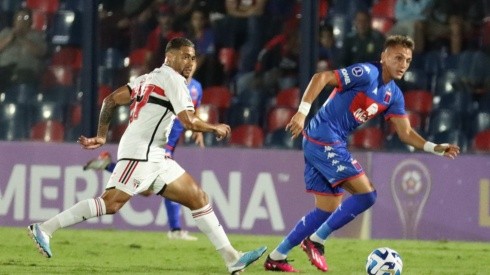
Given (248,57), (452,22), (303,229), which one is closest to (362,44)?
(452,22)

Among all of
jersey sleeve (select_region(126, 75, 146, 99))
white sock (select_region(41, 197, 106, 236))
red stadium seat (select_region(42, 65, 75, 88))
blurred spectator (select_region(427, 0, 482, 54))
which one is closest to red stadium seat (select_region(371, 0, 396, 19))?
blurred spectator (select_region(427, 0, 482, 54))

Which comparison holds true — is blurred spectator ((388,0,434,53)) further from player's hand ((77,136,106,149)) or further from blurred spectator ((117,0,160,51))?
player's hand ((77,136,106,149))

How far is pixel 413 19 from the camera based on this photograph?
1575cm

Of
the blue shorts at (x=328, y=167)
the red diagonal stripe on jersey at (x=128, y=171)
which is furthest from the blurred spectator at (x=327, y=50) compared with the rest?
the red diagonal stripe on jersey at (x=128, y=171)

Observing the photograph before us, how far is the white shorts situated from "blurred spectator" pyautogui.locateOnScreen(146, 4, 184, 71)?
6.20m

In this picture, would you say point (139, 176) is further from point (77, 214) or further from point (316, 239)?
point (316, 239)

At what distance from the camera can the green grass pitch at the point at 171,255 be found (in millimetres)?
10766

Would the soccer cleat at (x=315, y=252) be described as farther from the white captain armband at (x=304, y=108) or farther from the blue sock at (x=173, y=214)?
the blue sock at (x=173, y=214)

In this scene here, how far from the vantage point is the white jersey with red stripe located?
32.2ft

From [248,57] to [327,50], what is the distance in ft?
3.24

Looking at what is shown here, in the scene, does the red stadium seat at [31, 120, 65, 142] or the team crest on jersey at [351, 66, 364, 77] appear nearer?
the team crest on jersey at [351, 66, 364, 77]

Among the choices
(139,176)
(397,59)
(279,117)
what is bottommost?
(279,117)

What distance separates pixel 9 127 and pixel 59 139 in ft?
2.01

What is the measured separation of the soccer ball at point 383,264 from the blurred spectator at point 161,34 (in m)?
6.93
